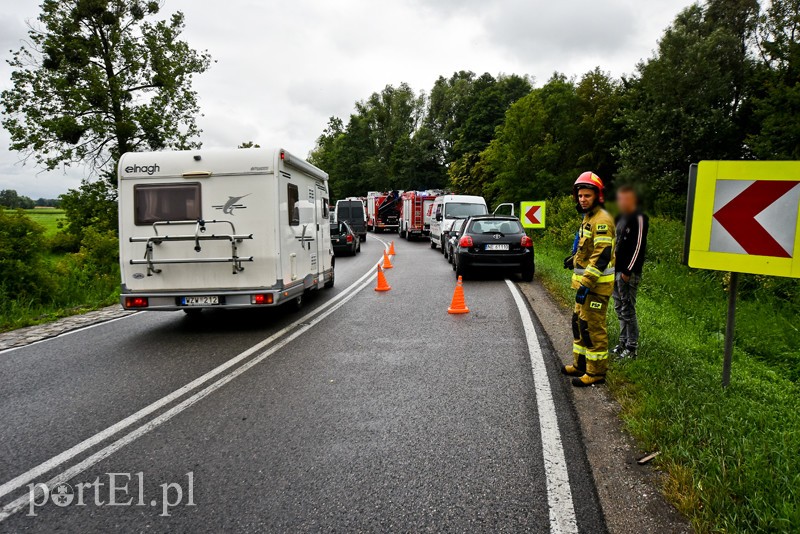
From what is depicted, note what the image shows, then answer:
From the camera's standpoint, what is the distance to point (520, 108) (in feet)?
85.9

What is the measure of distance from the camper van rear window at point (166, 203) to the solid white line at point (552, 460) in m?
5.14

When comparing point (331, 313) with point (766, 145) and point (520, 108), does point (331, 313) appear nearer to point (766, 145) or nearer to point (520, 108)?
point (520, 108)

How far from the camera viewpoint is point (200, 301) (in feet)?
24.0

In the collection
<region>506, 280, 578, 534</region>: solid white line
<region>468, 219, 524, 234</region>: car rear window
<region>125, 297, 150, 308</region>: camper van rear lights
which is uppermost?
<region>468, 219, 524, 234</region>: car rear window

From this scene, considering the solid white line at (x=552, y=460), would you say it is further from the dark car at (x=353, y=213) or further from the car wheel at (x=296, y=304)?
the dark car at (x=353, y=213)

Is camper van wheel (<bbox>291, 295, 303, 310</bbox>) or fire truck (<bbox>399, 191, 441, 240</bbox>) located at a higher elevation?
fire truck (<bbox>399, 191, 441, 240</bbox>)

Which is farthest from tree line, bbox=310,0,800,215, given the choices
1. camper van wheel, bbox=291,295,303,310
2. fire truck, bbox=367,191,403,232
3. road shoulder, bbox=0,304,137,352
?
road shoulder, bbox=0,304,137,352

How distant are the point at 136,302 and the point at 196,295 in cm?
88

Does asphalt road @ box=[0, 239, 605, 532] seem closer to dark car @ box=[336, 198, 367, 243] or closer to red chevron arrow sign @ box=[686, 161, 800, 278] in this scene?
red chevron arrow sign @ box=[686, 161, 800, 278]

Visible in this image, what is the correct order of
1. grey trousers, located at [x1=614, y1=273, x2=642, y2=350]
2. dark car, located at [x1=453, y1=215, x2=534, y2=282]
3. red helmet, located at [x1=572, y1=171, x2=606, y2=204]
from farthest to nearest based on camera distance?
dark car, located at [x1=453, y1=215, x2=534, y2=282] → grey trousers, located at [x1=614, y1=273, x2=642, y2=350] → red helmet, located at [x1=572, y1=171, x2=606, y2=204]

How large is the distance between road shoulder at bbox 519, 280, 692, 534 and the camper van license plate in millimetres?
5004

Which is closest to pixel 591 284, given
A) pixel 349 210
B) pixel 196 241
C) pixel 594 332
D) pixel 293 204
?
pixel 594 332

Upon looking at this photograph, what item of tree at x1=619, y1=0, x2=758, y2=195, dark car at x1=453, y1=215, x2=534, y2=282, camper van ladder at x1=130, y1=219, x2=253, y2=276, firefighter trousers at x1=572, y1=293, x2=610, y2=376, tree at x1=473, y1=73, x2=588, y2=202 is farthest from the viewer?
tree at x1=619, y1=0, x2=758, y2=195

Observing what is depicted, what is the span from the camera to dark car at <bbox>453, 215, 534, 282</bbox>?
12.3 metres
